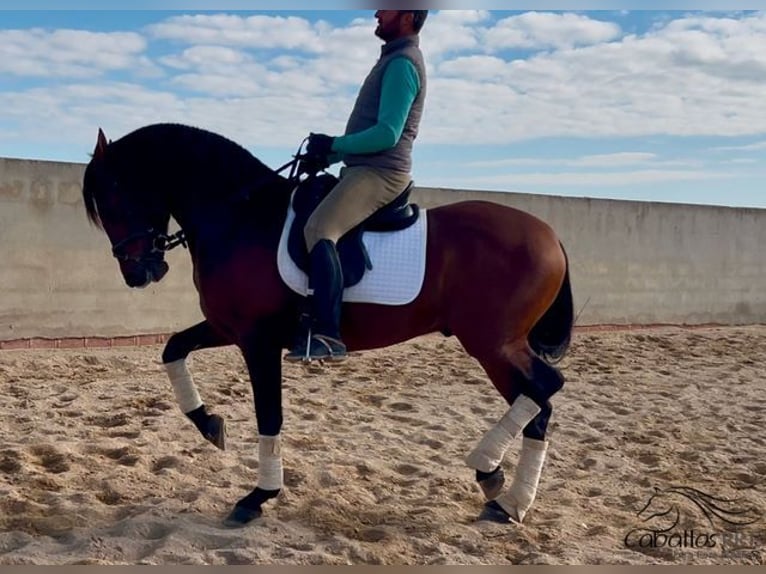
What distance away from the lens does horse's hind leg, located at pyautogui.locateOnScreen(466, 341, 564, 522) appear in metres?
4.33

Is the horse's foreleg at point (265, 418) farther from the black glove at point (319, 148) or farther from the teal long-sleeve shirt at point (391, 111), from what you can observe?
the teal long-sleeve shirt at point (391, 111)

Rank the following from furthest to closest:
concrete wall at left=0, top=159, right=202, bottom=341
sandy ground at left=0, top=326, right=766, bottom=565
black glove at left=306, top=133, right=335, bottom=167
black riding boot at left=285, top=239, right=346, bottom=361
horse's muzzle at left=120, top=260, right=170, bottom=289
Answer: concrete wall at left=0, top=159, right=202, bottom=341 < horse's muzzle at left=120, top=260, right=170, bottom=289 < black glove at left=306, top=133, right=335, bottom=167 < black riding boot at left=285, top=239, right=346, bottom=361 < sandy ground at left=0, top=326, right=766, bottom=565

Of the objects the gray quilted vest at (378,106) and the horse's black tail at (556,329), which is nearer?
the gray quilted vest at (378,106)

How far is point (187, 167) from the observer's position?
14.9 feet

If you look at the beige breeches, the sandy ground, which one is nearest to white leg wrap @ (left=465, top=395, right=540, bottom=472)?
the sandy ground

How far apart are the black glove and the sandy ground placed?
179 cm

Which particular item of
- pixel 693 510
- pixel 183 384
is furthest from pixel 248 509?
pixel 693 510

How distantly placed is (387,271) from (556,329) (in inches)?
42.5

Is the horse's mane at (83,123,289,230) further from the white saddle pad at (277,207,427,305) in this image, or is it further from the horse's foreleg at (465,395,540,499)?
the horse's foreleg at (465,395,540,499)

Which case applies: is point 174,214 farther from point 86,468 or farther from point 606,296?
point 606,296

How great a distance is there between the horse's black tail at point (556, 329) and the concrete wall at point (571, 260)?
632 cm

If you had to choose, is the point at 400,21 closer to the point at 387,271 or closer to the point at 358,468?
the point at 387,271

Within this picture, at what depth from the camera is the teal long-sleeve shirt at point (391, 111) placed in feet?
13.7

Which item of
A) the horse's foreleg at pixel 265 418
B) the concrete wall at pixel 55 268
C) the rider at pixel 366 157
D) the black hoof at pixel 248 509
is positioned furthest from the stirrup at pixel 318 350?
the concrete wall at pixel 55 268
